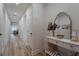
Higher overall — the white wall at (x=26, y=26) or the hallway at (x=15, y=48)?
the white wall at (x=26, y=26)

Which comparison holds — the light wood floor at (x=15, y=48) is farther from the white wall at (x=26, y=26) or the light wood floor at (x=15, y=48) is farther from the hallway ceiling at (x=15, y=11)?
the hallway ceiling at (x=15, y=11)

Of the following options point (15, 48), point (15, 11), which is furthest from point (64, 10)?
point (15, 48)

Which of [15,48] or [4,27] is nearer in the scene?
[15,48]

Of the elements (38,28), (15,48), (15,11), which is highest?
(15,11)

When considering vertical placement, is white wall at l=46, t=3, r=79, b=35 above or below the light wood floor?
above

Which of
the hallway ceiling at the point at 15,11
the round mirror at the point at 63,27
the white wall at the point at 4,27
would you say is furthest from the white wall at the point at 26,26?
the round mirror at the point at 63,27

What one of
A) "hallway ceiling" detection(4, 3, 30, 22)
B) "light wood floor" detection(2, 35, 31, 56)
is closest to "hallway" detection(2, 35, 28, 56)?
"light wood floor" detection(2, 35, 31, 56)

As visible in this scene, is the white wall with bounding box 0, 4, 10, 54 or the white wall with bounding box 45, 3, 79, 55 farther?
the white wall with bounding box 0, 4, 10, 54

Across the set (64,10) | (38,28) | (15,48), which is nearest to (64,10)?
(64,10)

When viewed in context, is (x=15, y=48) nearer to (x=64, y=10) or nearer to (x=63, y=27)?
(x=63, y=27)

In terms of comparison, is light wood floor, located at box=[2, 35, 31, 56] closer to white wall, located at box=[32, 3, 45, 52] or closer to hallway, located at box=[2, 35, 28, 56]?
hallway, located at box=[2, 35, 28, 56]

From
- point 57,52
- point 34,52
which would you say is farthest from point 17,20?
point 57,52

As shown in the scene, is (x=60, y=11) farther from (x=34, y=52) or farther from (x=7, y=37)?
(x=7, y=37)

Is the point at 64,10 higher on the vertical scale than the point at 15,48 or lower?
higher
